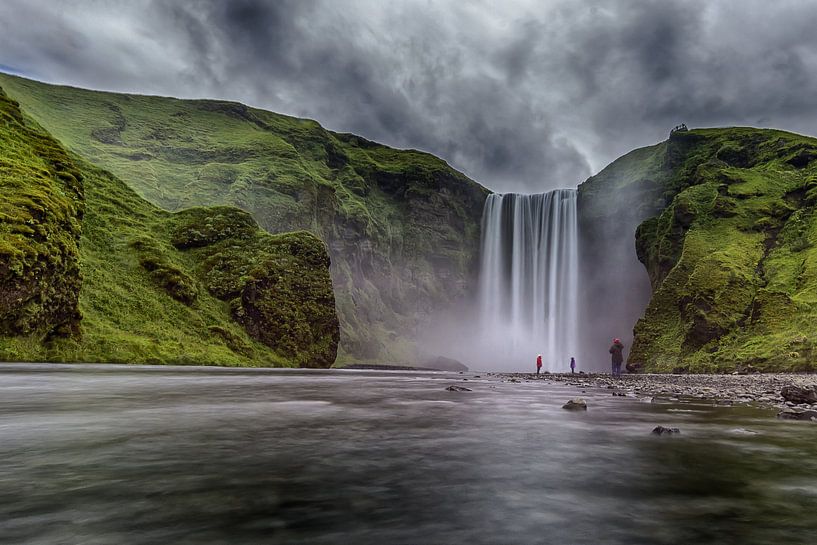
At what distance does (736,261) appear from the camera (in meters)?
53.9

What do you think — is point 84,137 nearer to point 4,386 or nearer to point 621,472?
point 4,386

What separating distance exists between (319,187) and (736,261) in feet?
276

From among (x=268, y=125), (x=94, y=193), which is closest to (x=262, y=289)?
(x=94, y=193)

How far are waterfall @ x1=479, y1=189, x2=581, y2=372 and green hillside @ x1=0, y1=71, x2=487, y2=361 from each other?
51.8 ft

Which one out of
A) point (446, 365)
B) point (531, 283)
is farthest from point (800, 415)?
point (531, 283)

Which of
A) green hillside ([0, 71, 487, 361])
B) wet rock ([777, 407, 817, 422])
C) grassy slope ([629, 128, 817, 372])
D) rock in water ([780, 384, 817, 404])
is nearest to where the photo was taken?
wet rock ([777, 407, 817, 422])

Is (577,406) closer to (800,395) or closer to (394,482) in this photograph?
(800,395)

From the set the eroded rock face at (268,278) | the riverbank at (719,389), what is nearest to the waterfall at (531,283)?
the eroded rock face at (268,278)

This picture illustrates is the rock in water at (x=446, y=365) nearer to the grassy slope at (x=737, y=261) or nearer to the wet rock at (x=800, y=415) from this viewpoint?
the grassy slope at (x=737, y=261)

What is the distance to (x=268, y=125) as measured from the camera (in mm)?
147250

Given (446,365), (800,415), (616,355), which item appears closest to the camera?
(800,415)

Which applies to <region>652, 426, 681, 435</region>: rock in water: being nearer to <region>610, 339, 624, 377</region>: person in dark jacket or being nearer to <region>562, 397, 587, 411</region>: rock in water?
<region>562, 397, 587, 411</region>: rock in water

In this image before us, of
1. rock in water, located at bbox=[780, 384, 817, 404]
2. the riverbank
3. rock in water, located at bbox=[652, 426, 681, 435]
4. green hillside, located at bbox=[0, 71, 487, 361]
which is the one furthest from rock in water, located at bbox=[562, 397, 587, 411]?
green hillside, located at bbox=[0, 71, 487, 361]

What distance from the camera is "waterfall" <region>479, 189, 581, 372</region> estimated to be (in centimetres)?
9550
